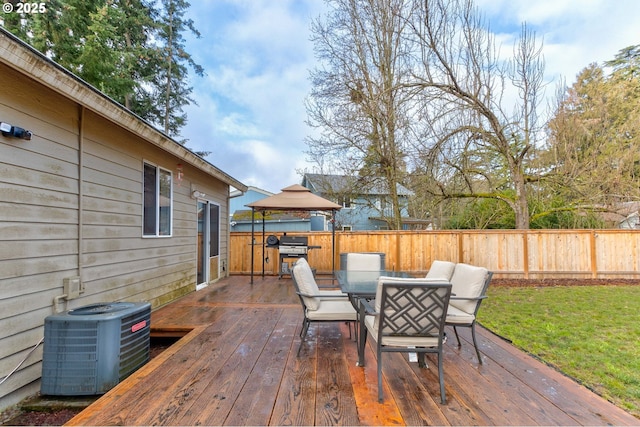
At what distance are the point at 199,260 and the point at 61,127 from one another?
4137 mm

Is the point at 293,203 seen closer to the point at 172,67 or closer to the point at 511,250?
the point at 511,250

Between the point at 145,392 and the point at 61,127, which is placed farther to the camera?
the point at 61,127

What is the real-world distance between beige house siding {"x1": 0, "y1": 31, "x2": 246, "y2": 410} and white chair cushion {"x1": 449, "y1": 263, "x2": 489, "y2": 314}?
380 centimetres

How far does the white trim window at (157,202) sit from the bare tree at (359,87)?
6.72 metres

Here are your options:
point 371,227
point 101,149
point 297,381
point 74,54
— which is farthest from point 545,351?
point 371,227

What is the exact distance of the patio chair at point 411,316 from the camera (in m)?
2.12

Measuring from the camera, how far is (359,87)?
10.2m

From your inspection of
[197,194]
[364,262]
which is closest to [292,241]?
[197,194]

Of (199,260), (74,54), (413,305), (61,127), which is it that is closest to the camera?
(413,305)

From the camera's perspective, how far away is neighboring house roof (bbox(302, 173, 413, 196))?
11.0 metres

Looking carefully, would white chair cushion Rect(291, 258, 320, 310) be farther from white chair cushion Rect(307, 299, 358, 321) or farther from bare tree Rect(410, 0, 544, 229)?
bare tree Rect(410, 0, 544, 229)

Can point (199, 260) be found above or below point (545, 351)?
above

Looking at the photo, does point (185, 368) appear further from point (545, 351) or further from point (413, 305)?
point (545, 351)

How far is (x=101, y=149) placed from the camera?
3.55 m
